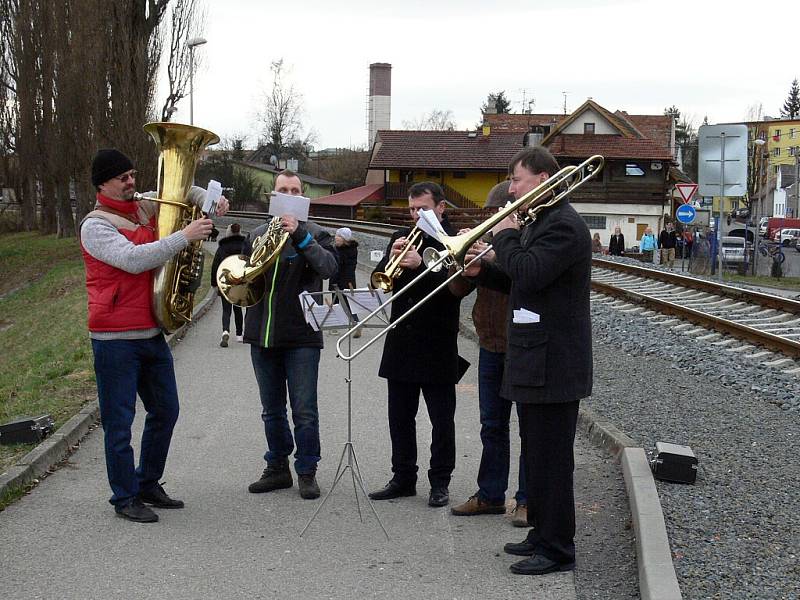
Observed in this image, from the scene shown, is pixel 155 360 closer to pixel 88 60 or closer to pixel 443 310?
pixel 443 310

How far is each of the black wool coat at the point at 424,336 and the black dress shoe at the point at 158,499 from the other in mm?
1521

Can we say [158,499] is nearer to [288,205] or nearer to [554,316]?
[288,205]

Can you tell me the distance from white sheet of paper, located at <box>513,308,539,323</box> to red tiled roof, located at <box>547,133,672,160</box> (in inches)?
2230

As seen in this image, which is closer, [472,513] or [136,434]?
[472,513]

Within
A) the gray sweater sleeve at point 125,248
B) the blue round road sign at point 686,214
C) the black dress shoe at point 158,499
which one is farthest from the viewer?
the blue round road sign at point 686,214

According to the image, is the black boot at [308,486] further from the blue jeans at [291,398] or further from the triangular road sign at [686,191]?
the triangular road sign at [686,191]

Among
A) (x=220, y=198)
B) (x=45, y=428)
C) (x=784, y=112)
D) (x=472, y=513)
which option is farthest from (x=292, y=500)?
(x=784, y=112)

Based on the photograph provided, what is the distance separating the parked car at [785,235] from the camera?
215ft

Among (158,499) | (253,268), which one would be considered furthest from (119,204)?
(158,499)

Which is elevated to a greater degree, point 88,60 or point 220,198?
point 88,60

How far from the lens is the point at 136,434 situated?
27.7 feet

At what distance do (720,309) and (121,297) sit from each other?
1265 centimetres

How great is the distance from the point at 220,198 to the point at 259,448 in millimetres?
2555

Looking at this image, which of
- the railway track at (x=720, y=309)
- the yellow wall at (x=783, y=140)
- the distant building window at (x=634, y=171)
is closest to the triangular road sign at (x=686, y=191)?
the railway track at (x=720, y=309)
